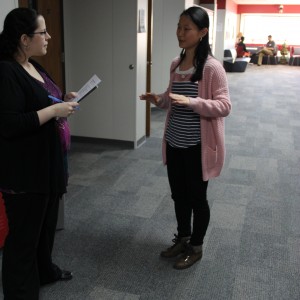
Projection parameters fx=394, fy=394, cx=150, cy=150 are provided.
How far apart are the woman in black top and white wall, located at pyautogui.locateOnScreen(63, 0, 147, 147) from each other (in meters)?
2.66

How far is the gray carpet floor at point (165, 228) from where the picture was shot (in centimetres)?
214

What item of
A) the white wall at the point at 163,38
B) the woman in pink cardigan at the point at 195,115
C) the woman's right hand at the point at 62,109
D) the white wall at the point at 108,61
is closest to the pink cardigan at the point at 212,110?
the woman in pink cardigan at the point at 195,115

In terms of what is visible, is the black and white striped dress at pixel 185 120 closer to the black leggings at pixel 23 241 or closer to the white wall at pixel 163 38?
the black leggings at pixel 23 241

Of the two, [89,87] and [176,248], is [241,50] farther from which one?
[89,87]

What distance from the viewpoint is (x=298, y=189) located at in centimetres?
352

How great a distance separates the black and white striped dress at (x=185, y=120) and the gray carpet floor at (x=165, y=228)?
79cm

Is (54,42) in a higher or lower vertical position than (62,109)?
higher

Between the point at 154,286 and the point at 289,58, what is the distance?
50.5 feet

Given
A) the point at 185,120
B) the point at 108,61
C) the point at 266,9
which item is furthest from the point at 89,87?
the point at 266,9

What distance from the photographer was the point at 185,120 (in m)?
2.07

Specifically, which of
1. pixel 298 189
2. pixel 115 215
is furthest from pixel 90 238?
pixel 298 189

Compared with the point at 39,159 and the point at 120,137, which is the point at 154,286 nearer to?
the point at 39,159

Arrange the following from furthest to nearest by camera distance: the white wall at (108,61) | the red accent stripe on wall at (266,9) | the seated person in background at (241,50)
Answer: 1. the red accent stripe on wall at (266,9)
2. the seated person in background at (241,50)
3. the white wall at (108,61)

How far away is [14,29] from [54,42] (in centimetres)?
297
